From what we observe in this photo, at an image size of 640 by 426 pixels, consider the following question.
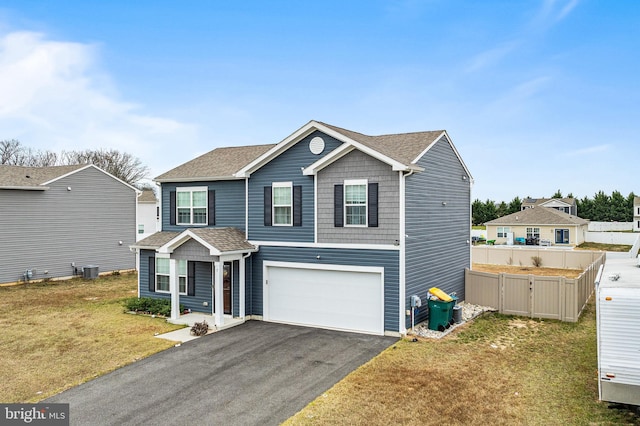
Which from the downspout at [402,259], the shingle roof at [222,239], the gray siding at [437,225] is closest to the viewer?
the downspout at [402,259]

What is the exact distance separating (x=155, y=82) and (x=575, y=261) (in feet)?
93.5

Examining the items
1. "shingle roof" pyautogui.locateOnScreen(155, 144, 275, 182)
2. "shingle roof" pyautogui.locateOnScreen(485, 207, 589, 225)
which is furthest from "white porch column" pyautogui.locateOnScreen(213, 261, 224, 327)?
"shingle roof" pyautogui.locateOnScreen(485, 207, 589, 225)

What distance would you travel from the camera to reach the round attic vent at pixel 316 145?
14516mm

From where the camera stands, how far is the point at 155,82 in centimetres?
2466

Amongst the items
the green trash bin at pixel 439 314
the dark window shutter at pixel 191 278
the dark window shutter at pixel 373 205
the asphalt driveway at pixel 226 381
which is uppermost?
the dark window shutter at pixel 373 205

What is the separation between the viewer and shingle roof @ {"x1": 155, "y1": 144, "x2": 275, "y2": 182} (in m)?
17.0

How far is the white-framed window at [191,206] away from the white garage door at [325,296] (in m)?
3.98

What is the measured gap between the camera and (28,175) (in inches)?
999

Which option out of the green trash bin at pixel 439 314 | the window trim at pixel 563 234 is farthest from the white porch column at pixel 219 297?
the window trim at pixel 563 234

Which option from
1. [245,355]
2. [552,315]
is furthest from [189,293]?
[552,315]

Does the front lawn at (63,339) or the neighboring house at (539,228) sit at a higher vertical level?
the neighboring house at (539,228)

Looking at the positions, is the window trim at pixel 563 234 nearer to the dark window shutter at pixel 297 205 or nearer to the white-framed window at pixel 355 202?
the white-framed window at pixel 355 202

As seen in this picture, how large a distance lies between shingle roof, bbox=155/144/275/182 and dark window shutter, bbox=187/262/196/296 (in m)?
3.42

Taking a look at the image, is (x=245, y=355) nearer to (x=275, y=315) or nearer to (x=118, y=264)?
(x=275, y=315)
